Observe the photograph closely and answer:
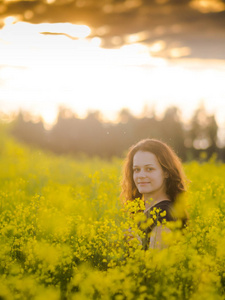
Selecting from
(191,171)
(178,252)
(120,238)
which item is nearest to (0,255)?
(120,238)

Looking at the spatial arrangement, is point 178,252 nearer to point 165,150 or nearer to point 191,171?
point 165,150

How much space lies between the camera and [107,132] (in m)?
28.5

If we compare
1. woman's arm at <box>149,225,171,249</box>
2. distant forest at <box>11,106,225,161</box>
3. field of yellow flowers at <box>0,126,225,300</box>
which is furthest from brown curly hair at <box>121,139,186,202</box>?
distant forest at <box>11,106,225,161</box>

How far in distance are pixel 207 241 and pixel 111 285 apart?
39.1 inches

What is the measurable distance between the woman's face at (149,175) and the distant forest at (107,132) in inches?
788

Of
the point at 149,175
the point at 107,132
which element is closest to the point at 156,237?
the point at 149,175

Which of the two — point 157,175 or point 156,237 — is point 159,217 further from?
point 157,175

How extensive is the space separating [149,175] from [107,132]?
25185 mm

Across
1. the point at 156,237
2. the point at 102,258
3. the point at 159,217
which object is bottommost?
the point at 102,258

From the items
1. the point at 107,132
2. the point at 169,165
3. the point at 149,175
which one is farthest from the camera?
the point at 107,132

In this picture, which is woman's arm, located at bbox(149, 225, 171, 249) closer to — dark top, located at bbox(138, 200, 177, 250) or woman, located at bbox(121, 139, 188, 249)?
dark top, located at bbox(138, 200, 177, 250)

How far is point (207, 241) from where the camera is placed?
110 inches

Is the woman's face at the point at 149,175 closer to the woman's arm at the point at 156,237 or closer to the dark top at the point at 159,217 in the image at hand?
the dark top at the point at 159,217

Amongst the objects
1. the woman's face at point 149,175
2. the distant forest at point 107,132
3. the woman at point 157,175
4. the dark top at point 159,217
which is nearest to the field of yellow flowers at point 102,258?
the dark top at point 159,217
